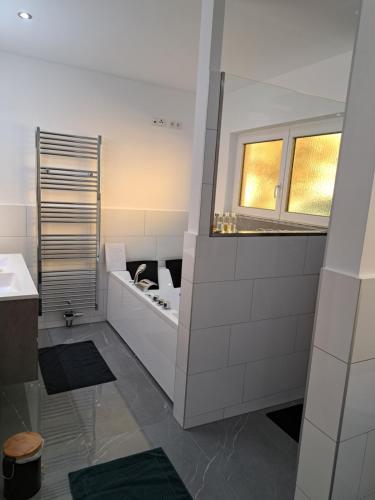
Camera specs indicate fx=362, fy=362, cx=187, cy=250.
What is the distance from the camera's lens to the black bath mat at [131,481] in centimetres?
169

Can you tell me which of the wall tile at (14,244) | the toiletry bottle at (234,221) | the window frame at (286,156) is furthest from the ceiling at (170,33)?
the wall tile at (14,244)

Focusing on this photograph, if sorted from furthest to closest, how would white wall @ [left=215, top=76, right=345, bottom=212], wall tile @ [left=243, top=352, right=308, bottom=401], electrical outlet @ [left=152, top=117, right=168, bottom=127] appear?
electrical outlet @ [left=152, top=117, right=168, bottom=127] → wall tile @ [left=243, top=352, right=308, bottom=401] → white wall @ [left=215, top=76, right=345, bottom=212]

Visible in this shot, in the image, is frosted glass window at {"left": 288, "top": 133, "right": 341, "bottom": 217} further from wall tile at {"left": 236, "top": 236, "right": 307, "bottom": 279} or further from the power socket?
the power socket

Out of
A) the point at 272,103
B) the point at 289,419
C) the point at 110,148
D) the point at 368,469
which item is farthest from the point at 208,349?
the point at 110,148

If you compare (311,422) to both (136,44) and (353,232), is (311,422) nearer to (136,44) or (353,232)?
(353,232)

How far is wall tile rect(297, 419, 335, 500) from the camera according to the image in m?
1.13

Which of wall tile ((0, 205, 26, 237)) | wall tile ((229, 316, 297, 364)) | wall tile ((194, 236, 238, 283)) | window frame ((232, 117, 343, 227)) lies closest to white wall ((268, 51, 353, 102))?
window frame ((232, 117, 343, 227))

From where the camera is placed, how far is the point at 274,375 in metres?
2.46

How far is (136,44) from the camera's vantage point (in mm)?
2580

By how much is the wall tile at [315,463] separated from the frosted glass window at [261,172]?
1.60m

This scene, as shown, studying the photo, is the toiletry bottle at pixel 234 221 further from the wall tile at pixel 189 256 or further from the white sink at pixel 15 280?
the white sink at pixel 15 280

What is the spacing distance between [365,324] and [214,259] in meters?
1.08

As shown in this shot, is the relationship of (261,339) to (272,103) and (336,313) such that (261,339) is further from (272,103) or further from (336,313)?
(272,103)

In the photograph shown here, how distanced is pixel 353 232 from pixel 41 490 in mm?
1774
